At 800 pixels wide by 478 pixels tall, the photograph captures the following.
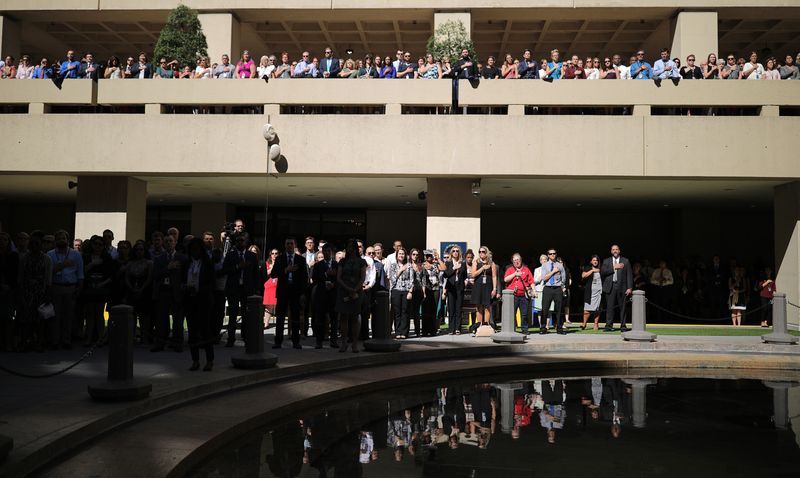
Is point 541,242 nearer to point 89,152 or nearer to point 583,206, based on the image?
point 583,206

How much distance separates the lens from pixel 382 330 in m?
11.3

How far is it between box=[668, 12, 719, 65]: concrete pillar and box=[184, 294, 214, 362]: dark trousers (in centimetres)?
1659

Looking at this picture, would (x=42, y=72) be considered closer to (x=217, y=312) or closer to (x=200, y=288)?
(x=217, y=312)

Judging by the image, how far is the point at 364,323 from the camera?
12.2 m

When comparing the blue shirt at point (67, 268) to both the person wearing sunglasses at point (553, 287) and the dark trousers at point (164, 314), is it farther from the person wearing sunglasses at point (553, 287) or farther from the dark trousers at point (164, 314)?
the person wearing sunglasses at point (553, 287)

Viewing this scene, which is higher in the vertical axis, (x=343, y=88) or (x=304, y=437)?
(x=343, y=88)

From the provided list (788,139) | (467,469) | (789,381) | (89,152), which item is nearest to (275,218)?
(89,152)

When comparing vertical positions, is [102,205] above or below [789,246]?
above

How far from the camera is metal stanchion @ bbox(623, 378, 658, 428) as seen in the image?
750 centimetres

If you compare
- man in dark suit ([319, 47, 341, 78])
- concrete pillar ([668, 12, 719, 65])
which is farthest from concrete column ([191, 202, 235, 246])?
concrete pillar ([668, 12, 719, 65])

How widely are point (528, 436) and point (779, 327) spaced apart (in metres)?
9.90

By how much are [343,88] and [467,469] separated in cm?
1368

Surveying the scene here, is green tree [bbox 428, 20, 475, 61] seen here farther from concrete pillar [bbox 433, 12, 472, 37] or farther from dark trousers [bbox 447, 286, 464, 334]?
dark trousers [bbox 447, 286, 464, 334]

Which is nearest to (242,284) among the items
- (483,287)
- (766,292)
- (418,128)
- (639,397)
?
(483,287)
